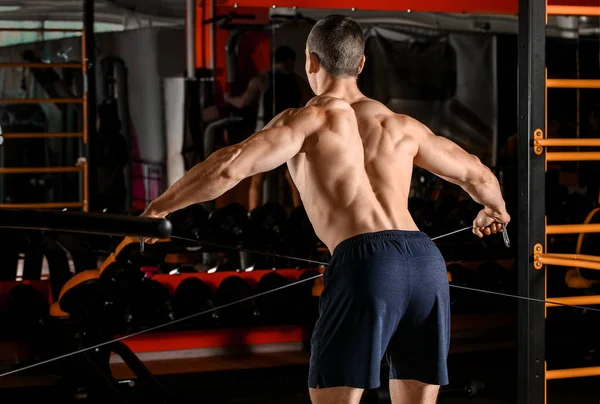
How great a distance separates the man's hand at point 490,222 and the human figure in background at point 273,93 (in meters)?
3.06

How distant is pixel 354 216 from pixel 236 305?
293 cm

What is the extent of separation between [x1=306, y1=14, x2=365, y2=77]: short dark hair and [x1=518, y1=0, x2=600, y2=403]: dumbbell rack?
0.70m

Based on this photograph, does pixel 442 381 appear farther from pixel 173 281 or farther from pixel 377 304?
pixel 173 281

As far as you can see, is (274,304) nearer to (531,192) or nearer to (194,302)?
(194,302)

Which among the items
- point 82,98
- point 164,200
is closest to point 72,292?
point 82,98

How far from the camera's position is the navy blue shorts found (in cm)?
235

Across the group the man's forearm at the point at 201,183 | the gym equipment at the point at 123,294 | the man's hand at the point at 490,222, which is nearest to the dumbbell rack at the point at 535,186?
the man's hand at the point at 490,222

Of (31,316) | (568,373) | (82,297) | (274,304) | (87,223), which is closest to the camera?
(87,223)

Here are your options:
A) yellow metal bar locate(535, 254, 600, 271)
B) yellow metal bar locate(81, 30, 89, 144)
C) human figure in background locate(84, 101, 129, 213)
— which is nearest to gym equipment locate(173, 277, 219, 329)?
human figure in background locate(84, 101, 129, 213)

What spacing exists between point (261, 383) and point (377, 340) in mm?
2680

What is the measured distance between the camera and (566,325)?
6352 millimetres

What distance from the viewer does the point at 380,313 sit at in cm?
235

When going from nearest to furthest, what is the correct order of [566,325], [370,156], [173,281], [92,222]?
[92,222] < [370,156] < [173,281] < [566,325]

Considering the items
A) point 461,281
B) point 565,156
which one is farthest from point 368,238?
point 461,281
